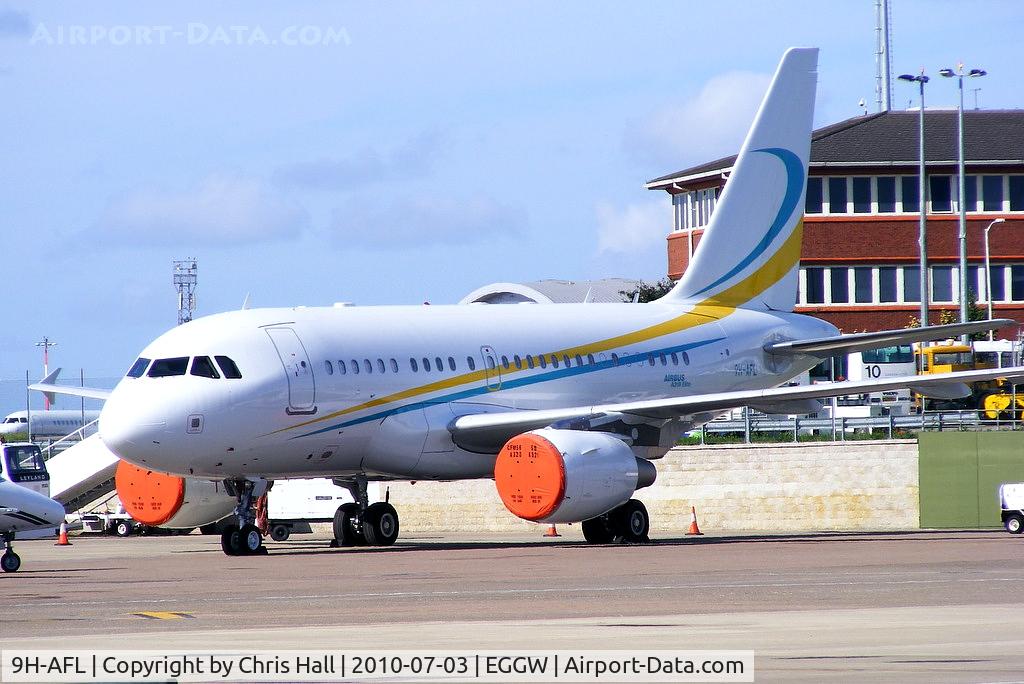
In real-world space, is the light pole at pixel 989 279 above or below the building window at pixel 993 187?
below

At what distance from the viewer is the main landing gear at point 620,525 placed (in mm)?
32219

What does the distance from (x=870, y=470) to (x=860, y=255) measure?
31.1 m

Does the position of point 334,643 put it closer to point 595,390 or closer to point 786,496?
point 595,390

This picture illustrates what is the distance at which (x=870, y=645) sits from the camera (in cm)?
1348

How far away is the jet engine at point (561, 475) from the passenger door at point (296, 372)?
3.40 metres

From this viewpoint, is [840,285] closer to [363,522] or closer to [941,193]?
[941,193]

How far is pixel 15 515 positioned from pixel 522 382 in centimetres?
1099

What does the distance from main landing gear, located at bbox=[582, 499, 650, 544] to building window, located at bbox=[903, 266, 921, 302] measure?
41927 mm

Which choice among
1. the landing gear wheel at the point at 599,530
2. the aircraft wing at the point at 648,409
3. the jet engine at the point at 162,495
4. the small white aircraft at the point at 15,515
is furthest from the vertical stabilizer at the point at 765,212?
the small white aircraft at the point at 15,515

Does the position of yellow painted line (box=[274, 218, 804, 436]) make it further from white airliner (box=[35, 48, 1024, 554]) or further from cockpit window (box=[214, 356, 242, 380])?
cockpit window (box=[214, 356, 242, 380])

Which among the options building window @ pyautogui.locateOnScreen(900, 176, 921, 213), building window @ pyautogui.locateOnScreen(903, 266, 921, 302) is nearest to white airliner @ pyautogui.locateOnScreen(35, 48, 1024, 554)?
building window @ pyautogui.locateOnScreen(900, 176, 921, 213)

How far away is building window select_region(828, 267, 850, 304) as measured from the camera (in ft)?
235

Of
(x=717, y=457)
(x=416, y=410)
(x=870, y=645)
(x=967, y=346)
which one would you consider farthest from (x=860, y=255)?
(x=870, y=645)

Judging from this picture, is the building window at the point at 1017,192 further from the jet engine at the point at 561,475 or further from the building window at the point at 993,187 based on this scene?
the jet engine at the point at 561,475
